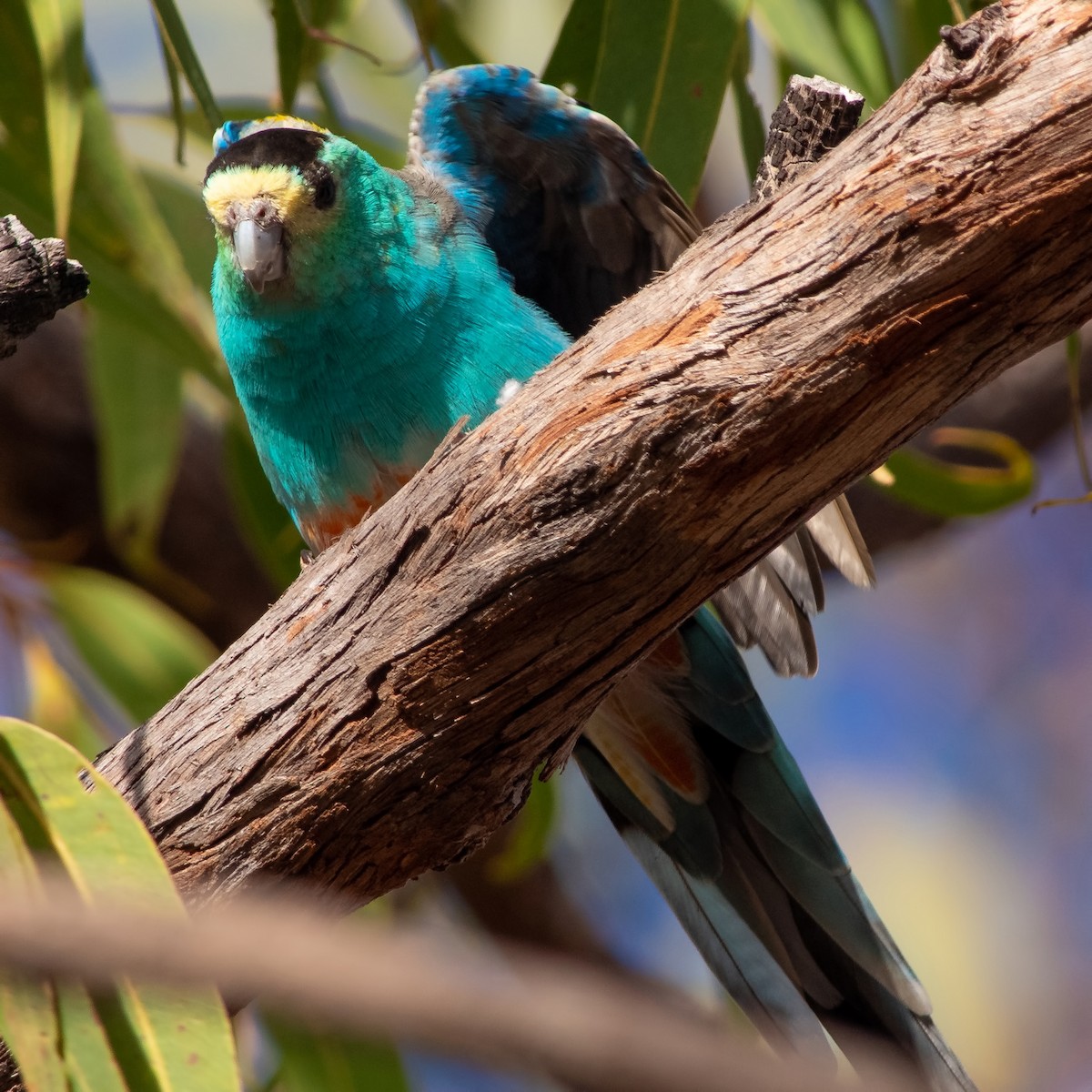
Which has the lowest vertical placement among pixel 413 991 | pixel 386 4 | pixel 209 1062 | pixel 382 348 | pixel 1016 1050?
pixel 1016 1050

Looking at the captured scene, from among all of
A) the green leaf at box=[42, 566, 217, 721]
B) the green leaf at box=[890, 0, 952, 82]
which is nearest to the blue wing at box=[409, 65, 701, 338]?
the green leaf at box=[890, 0, 952, 82]

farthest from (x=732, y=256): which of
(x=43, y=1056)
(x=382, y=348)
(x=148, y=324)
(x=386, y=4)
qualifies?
(x=386, y=4)

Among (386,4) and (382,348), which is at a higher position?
(386,4)

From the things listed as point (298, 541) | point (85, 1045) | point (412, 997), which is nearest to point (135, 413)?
point (298, 541)

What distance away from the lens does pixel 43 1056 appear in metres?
1.26

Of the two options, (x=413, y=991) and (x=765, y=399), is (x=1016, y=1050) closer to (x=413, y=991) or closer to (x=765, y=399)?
(x=765, y=399)

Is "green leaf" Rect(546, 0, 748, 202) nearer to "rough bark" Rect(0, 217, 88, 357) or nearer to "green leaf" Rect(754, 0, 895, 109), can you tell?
"green leaf" Rect(754, 0, 895, 109)

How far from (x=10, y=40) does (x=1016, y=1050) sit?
496 cm

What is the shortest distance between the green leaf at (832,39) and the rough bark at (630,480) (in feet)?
3.14

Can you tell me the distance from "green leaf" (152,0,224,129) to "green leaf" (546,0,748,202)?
2.07 feet

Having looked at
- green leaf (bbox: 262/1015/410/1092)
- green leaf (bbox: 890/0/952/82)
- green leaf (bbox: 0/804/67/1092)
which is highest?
green leaf (bbox: 890/0/952/82)

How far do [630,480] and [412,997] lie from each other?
1.01 meters

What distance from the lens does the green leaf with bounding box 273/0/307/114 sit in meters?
2.34

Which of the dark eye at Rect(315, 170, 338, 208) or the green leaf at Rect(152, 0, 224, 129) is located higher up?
the green leaf at Rect(152, 0, 224, 129)
